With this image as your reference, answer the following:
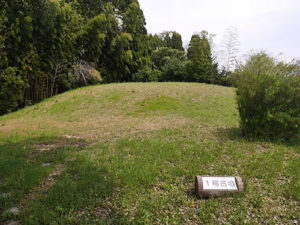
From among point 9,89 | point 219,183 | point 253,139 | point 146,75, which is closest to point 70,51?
A: point 9,89

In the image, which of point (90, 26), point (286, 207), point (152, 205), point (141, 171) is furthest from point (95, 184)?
point (90, 26)

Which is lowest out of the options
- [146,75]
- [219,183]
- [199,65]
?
[219,183]

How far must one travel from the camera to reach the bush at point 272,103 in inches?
162

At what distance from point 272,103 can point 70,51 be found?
44.3ft

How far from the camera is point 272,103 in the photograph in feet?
13.9

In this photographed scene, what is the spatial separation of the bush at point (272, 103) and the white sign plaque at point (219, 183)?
231cm

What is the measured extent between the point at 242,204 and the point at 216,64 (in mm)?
19917

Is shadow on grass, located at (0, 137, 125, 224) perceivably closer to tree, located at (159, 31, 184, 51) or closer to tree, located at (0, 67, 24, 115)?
tree, located at (0, 67, 24, 115)

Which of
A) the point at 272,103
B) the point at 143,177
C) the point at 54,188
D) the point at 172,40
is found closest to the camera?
the point at 54,188

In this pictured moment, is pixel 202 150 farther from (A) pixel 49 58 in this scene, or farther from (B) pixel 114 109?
(A) pixel 49 58

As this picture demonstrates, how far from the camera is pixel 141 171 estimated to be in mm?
2893

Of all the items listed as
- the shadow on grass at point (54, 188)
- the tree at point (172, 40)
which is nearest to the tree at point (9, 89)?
the shadow on grass at point (54, 188)

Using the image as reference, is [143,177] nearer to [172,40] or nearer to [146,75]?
[146,75]

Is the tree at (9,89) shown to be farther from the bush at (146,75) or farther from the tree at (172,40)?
the tree at (172,40)
